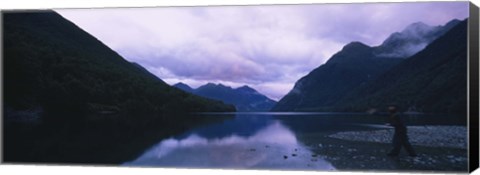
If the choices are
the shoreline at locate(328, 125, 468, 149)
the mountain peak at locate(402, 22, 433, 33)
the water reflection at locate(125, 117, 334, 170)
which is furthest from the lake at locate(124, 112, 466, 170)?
the mountain peak at locate(402, 22, 433, 33)

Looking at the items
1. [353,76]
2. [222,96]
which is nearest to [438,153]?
[353,76]

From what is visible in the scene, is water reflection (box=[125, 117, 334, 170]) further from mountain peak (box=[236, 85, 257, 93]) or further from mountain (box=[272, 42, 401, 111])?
mountain peak (box=[236, 85, 257, 93])

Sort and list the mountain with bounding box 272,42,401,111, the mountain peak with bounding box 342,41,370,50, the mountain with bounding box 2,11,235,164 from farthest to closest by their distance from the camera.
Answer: the mountain with bounding box 2,11,235,164
the mountain with bounding box 272,42,401,111
the mountain peak with bounding box 342,41,370,50

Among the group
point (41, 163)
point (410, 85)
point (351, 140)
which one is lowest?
point (41, 163)

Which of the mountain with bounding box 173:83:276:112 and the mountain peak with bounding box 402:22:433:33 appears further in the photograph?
the mountain with bounding box 173:83:276:112

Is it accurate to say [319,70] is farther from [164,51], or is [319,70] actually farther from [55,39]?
[55,39]

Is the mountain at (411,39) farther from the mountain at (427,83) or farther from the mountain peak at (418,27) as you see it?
the mountain at (427,83)
